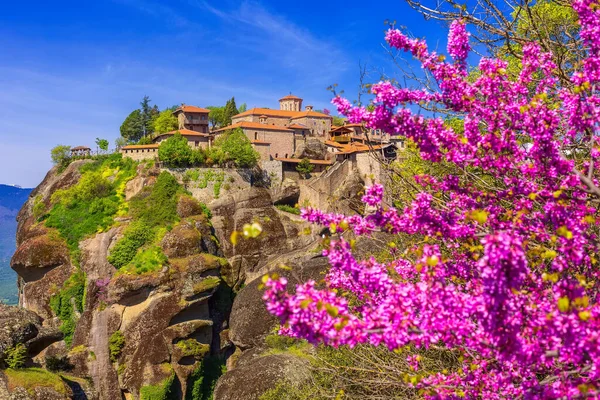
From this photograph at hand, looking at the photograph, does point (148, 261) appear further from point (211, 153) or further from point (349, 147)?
point (349, 147)

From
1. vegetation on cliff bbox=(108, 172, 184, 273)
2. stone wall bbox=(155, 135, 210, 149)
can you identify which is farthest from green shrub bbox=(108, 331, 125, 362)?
stone wall bbox=(155, 135, 210, 149)

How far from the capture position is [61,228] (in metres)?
39.7

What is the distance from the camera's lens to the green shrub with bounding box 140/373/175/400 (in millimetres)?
30922

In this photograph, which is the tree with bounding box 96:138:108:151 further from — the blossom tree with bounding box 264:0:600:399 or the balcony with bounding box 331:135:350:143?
the blossom tree with bounding box 264:0:600:399

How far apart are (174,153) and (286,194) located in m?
11.2

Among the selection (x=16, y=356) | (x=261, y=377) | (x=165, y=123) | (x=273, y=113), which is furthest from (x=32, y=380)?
(x=273, y=113)

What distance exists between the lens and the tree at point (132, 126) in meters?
65.0

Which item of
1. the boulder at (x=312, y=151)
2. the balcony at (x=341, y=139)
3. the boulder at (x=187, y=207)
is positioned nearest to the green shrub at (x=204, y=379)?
the boulder at (x=187, y=207)

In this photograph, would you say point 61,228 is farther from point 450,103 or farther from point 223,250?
point 450,103

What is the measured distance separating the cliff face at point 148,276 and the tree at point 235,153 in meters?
3.21

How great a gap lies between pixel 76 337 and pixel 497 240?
35.9 m

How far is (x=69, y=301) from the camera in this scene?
118 feet

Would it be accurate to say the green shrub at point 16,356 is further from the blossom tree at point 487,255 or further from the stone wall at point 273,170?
the stone wall at point 273,170

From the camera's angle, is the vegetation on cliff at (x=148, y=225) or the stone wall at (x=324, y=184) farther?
the stone wall at (x=324, y=184)
